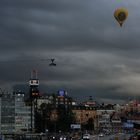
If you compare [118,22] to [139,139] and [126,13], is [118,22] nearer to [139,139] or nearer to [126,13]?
A: [126,13]

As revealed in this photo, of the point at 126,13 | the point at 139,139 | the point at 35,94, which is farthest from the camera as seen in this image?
the point at 35,94

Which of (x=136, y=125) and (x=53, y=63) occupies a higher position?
(x=53, y=63)

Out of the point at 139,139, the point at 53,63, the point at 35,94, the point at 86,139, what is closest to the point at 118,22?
the point at 53,63

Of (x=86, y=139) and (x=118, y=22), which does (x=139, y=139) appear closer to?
(x=118, y=22)

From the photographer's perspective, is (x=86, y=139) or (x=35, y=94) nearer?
(x=86, y=139)

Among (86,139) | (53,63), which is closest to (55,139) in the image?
(86,139)

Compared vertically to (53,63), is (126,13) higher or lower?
higher

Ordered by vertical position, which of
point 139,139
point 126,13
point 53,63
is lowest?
point 139,139

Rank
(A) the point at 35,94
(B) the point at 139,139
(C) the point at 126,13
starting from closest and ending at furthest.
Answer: (B) the point at 139,139
(C) the point at 126,13
(A) the point at 35,94

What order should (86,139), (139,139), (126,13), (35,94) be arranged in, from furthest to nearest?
(35,94) < (86,139) < (126,13) < (139,139)
